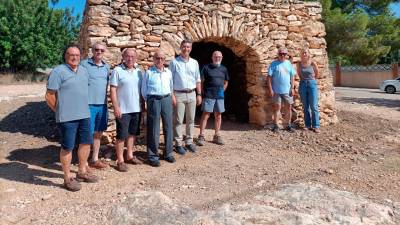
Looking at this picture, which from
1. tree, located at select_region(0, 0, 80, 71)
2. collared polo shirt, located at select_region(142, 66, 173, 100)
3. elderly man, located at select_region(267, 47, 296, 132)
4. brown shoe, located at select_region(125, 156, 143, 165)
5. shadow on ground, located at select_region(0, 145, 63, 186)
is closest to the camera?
shadow on ground, located at select_region(0, 145, 63, 186)

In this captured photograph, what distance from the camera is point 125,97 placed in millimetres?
4750

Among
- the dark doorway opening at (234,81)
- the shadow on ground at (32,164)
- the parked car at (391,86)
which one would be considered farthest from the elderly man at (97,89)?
the parked car at (391,86)

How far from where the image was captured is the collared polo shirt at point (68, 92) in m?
3.97

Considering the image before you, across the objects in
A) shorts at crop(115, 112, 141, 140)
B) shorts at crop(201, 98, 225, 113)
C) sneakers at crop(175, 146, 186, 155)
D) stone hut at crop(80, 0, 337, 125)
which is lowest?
sneakers at crop(175, 146, 186, 155)

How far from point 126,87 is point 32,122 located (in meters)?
3.89

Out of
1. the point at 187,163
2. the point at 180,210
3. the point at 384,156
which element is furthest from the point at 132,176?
the point at 384,156

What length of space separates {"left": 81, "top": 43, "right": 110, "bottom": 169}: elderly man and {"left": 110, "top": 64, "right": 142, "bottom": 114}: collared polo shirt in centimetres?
13

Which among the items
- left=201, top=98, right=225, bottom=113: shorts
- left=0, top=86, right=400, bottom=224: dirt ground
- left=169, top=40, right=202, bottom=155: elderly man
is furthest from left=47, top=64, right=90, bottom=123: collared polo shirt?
left=201, top=98, right=225, bottom=113: shorts

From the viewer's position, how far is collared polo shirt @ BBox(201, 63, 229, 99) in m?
5.82

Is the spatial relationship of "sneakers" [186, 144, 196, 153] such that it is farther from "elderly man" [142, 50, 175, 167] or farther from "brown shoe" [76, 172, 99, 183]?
"brown shoe" [76, 172, 99, 183]

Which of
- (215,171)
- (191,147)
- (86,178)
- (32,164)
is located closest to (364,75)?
(191,147)

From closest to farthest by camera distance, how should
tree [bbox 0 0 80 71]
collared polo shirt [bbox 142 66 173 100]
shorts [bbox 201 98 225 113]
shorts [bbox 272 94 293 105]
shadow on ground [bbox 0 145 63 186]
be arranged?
shadow on ground [bbox 0 145 63 186] < collared polo shirt [bbox 142 66 173 100] < shorts [bbox 201 98 225 113] < shorts [bbox 272 94 293 105] < tree [bbox 0 0 80 71]

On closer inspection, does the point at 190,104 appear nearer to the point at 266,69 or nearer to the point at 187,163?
the point at 187,163

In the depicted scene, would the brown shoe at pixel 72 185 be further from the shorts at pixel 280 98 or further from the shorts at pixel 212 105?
the shorts at pixel 280 98
